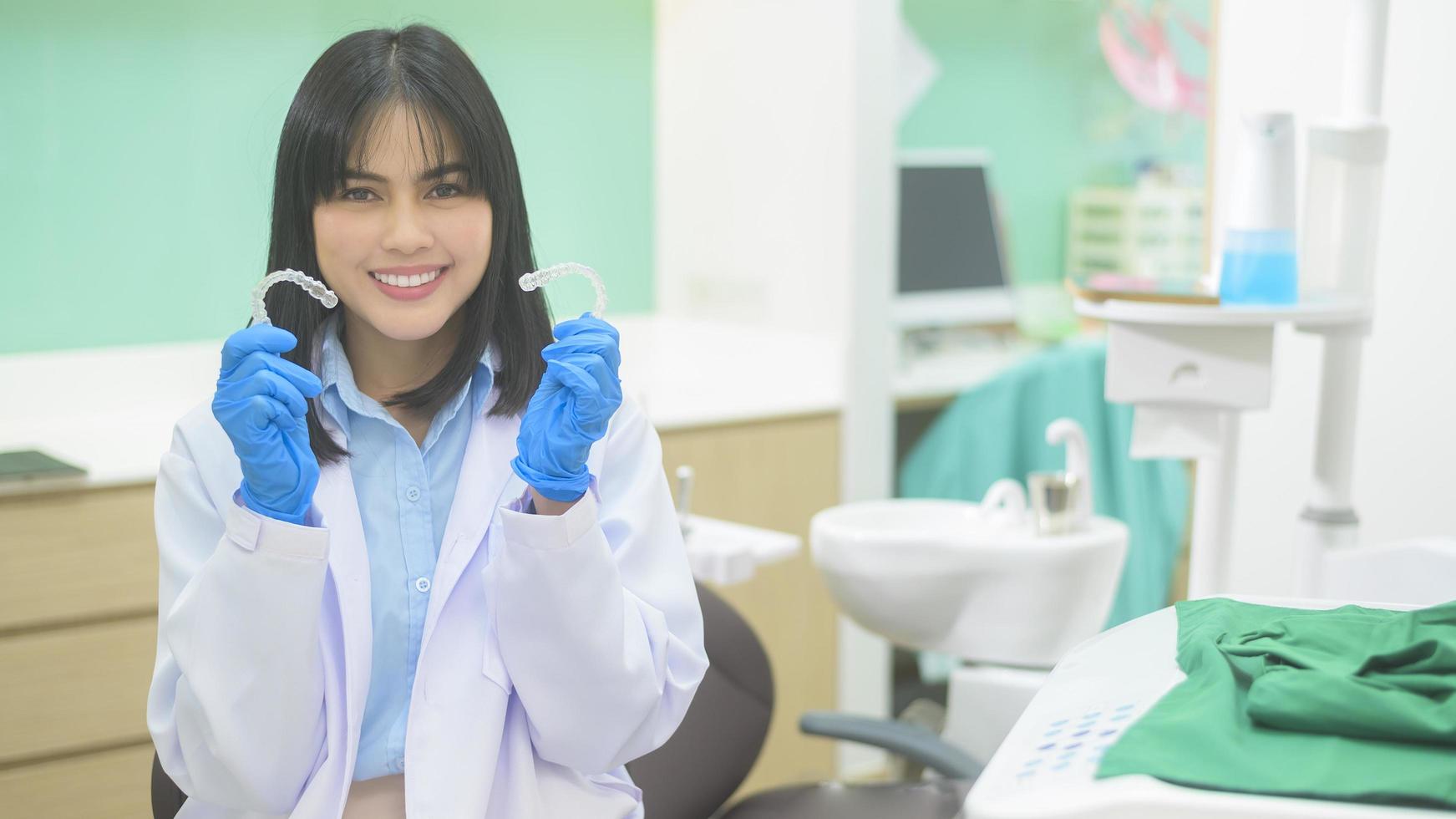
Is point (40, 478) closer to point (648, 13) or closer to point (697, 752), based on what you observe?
point (697, 752)

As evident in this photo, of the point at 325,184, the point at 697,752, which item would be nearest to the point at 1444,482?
the point at 697,752

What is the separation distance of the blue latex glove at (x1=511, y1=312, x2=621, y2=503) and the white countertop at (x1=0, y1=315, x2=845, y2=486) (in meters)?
0.68

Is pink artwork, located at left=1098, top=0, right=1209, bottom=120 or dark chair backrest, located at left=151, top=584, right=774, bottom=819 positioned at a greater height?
pink artwork, located at left=1098, top=0, right=1209, bottom=120

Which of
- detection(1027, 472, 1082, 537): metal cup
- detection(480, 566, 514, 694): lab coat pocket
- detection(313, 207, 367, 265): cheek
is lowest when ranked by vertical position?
detection(1027, 472, 1082, 537): metal cup

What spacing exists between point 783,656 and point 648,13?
134 cm

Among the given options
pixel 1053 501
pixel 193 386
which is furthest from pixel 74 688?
pixel 1053 501

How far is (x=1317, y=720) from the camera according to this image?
3.02 feet

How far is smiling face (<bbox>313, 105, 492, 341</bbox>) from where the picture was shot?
1.25 meters

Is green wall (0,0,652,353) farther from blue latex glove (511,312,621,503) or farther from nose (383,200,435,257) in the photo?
blue latex glove (511,312,621,503)

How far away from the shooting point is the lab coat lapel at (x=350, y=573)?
121 centimetres

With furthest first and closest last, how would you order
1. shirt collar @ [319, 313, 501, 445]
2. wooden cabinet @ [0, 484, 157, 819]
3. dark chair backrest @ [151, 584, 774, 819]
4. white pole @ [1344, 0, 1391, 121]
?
wooden cabinet @ [0, 484, 157, 819], white pole @ [1344, 0, 1391, 121], dark chair backrest @ [151, 584, 774, 819], shirt collar @ [319, 313, 501, 445]

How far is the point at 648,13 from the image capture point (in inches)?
118

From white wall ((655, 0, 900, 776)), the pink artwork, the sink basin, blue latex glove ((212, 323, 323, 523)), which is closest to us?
blue latex glove ((212, 323, 323, 523))

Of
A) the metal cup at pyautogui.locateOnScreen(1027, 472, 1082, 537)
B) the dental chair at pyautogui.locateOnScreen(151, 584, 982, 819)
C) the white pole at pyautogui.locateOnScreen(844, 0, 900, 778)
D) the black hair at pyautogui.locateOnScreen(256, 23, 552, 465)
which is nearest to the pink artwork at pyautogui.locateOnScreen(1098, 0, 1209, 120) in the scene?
the white pole at pyautogui.locateOnScreen(844, 0, 900, 778)
